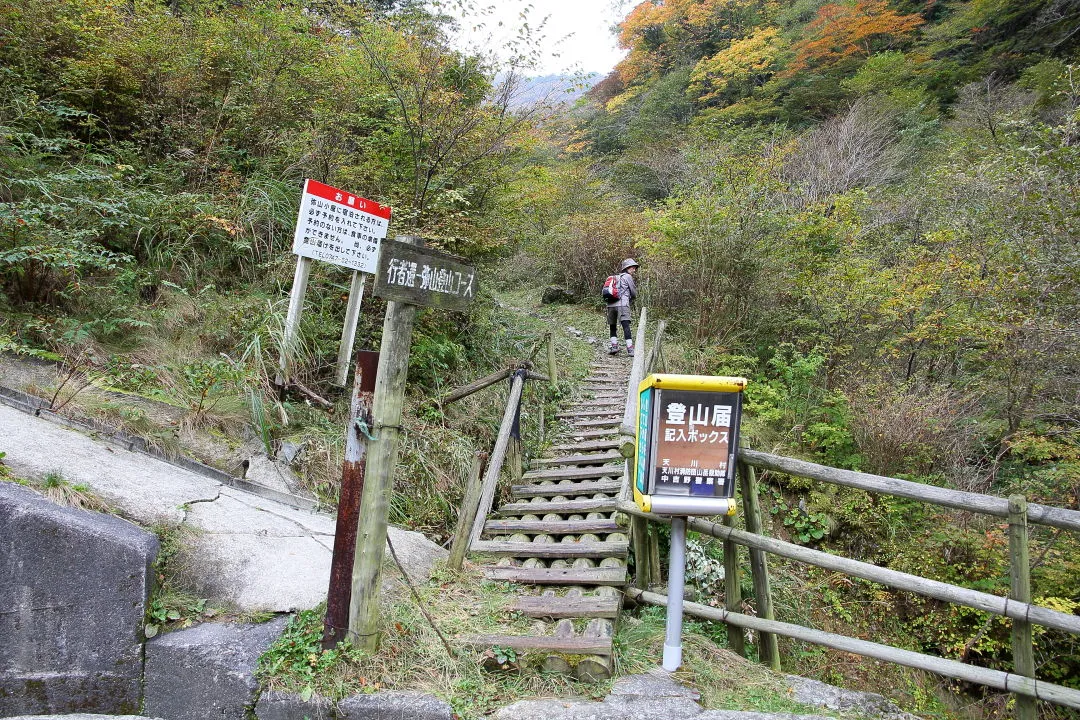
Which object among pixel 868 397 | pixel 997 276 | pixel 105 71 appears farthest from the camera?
pixel 868 397

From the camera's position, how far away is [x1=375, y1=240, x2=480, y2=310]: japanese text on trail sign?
2.81m

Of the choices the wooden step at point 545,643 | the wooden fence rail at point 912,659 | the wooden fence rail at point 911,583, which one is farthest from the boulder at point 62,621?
the wooden fence rail at point 911,583

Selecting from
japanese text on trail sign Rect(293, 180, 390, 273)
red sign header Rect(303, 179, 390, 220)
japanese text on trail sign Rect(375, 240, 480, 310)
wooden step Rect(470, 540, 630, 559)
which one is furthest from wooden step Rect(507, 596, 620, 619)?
red sign header Rect(303, 179, 390, 220)

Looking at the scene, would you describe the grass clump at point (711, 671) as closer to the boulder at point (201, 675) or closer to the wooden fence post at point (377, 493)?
the wooden fence post at point (377, 493)

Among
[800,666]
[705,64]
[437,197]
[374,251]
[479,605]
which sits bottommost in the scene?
[800,666]

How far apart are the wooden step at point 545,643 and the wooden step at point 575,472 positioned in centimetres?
248

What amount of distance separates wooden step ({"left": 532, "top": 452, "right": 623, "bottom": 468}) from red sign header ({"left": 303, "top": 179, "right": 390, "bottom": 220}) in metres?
3.02

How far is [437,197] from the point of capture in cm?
653

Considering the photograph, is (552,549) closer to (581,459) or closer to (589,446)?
(581,459)

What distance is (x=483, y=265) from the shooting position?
8.02 metres

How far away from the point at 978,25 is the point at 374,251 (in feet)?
75.7

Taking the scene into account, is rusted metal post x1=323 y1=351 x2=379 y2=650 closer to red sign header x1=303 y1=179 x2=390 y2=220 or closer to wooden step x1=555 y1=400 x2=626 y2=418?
red sign header x1=303 y1=179 x2=390 y2=220

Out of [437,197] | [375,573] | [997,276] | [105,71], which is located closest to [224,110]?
[105,71]

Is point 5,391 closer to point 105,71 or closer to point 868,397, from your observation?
point 105,71
